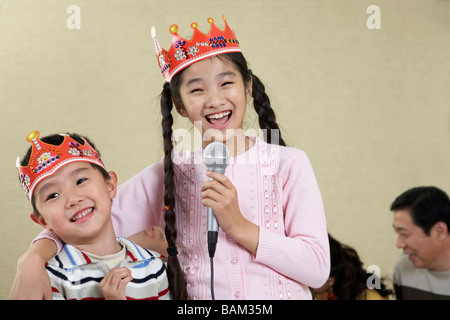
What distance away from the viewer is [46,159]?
100cm

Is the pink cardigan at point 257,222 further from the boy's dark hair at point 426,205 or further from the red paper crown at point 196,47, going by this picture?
the boy's dark hair at point 426,205

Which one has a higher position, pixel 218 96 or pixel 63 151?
pixel 218 96

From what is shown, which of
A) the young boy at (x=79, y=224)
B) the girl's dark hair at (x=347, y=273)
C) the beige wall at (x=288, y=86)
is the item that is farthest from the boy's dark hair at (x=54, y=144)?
the girl's dark hair at (x=347, y=273)

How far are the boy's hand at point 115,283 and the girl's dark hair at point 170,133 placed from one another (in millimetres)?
146

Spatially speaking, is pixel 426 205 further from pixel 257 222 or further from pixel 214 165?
pixel 214 165

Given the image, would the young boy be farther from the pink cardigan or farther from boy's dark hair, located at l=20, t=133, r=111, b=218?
the pink cardigan

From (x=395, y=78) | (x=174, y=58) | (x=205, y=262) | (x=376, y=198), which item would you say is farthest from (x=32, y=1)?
(x=376, y=198)

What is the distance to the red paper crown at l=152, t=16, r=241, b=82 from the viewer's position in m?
1.06

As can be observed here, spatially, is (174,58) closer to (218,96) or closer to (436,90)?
(218,96)

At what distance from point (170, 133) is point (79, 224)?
31 centimetres

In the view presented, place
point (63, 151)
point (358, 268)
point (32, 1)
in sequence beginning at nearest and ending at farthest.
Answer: point (63, 151) → point (32, 1) → point (358, 268)

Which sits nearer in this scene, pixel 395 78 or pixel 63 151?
pixel 63 151
